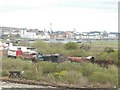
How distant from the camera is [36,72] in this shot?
9.62 m

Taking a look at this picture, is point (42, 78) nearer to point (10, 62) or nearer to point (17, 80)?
point (17, 80)

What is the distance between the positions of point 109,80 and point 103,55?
19.2 ft

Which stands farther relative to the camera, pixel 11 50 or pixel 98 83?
pixel 11 50

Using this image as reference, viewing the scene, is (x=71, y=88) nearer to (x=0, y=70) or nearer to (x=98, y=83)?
(x=98, y=83)

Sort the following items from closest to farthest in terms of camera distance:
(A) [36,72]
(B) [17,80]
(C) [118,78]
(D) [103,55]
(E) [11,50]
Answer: (C) [118,78]
(B) [17,80]
(A) [36,72]
(D) [103,55]
(E) [11,50]

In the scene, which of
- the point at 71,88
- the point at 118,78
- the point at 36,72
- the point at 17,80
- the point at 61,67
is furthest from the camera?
the point at 61,67

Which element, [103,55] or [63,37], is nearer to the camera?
[103,55]

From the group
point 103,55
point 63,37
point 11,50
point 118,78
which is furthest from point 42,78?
point 63,37

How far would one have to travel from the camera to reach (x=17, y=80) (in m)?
8.92

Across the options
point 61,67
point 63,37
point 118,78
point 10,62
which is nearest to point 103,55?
point 61,67

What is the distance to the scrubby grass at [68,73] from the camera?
855 centimetres

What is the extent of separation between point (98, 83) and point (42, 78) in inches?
72.0

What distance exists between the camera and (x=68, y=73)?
899cm

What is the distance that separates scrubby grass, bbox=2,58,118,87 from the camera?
8547 mm
